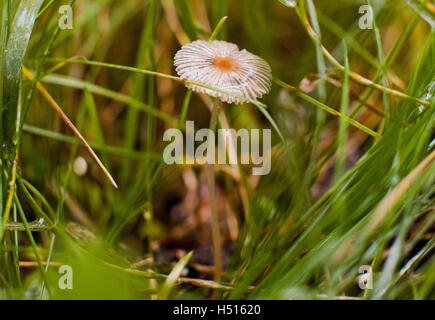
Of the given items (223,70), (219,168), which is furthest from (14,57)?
(219,168)

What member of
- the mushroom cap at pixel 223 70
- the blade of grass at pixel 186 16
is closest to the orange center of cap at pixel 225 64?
the mushroom cap at pixel 223 70

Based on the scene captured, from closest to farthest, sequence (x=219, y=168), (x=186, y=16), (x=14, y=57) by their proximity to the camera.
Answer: (x=14, y=57)
(x=186, y=16)
(x=219, y=168)

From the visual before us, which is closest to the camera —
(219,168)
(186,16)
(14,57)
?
(14,57)

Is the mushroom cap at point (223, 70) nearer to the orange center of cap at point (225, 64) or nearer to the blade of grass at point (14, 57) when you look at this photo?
the orange center of cap at point (225, 64)

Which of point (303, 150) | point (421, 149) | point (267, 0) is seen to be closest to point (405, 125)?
point (421, 149)

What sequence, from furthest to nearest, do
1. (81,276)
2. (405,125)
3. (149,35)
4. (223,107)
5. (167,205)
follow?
(167,205) < (223,107) < (149,35) < (405,125) < (81,276)

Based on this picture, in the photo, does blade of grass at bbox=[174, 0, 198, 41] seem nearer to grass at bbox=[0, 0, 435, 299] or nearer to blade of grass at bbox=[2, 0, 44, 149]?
grass at bbox=[0, 0, 435, 299]

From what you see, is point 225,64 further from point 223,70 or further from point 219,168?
point 219,168

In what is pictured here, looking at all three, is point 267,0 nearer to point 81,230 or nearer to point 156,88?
point 156,88
